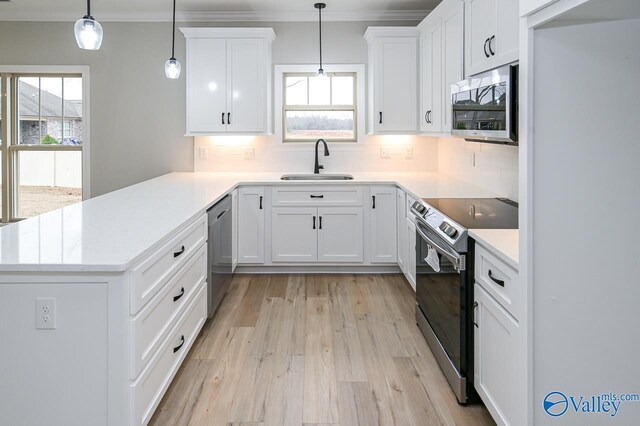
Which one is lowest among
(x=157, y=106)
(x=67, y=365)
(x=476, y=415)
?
(x=476, y=415)

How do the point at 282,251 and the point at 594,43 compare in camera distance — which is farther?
the point at 282,251

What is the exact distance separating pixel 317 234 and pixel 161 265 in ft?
8.42

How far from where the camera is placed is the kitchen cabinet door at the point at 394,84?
4855 mm

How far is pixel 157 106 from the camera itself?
5230mm

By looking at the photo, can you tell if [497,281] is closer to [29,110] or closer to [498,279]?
[498,279]

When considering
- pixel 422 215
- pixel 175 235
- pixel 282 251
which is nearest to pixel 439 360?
pixel 422 215

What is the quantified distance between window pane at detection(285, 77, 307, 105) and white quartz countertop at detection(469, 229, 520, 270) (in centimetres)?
334

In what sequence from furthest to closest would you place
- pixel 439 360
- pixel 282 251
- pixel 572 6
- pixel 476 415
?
pixel 282 251, pixel 439 360, pixel 476 415, pixel 572 6

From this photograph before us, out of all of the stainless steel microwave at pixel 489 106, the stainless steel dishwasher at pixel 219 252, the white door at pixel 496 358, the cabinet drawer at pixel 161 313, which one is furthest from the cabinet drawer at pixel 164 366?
the stainless steel microwave at pixel 489 106

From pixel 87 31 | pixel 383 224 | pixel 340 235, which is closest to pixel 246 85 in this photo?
pixel 340 235

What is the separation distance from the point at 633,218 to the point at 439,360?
140 centimetres

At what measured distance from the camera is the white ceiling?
4758 mm

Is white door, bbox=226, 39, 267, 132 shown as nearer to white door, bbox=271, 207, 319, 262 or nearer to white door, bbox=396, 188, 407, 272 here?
white door, bbox=271, 207, 319, 262

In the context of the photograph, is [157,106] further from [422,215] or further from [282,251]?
[422,215]
